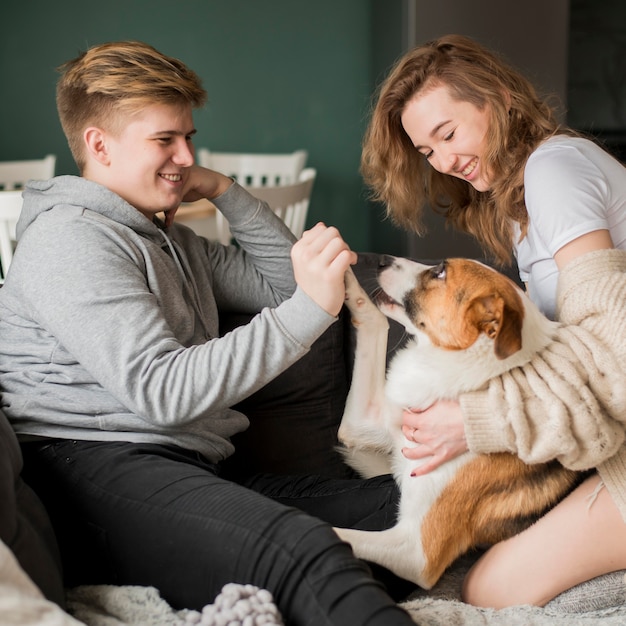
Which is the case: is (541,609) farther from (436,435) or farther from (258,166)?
(258,166)

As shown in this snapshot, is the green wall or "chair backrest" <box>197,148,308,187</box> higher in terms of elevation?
the green wall

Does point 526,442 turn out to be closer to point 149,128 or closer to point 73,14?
point 149,128

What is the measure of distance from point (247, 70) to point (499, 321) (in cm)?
383

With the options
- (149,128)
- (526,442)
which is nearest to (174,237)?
(149,128)

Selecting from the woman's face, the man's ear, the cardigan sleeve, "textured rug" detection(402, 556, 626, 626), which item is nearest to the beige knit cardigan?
the cardigan sleeve

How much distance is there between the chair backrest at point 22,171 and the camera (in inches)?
154

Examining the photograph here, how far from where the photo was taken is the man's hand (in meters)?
1.42

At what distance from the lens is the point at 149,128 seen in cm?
160

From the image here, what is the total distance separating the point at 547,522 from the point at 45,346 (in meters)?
1.02

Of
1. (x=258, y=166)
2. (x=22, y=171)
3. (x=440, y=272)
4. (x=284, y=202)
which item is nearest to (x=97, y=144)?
(x=440, y=272)

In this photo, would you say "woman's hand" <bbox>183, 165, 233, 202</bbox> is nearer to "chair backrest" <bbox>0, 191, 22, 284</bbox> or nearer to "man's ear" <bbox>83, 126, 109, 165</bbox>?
"man's ear" <bbox>83, 126, 109, 165</bbox>

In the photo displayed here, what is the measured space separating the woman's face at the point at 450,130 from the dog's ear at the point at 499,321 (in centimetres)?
53

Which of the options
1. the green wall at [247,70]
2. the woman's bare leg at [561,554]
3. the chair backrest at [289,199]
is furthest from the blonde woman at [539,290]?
the green wall at [247,70]

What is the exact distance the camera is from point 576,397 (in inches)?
56.2
